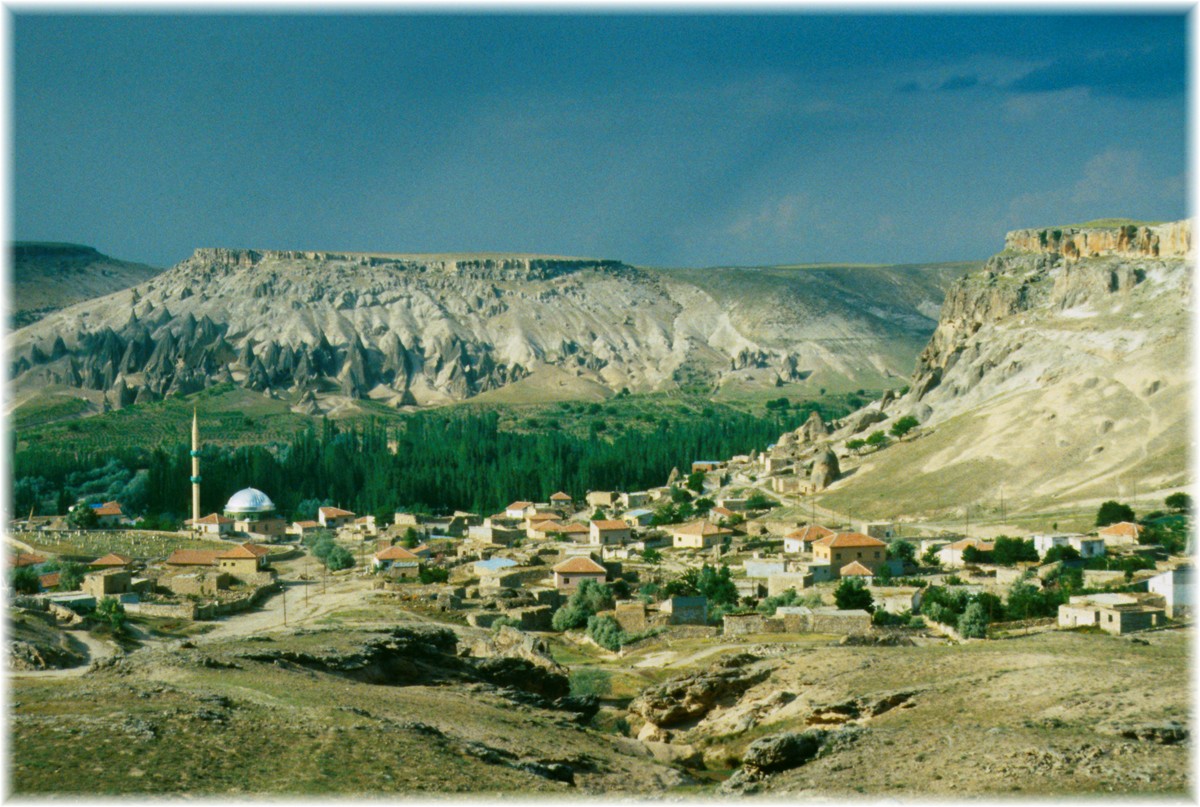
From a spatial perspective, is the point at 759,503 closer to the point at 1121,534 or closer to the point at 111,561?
the point at 1121,534

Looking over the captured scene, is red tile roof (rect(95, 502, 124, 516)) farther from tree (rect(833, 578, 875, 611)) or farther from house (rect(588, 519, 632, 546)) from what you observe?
tree (rect(833, 578, 875, 611))

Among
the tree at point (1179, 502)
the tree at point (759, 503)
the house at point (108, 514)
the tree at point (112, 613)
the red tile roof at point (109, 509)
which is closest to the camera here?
the tree at point (112, 613)

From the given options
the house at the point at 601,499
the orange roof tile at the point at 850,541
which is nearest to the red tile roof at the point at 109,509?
the house at the point at 601,499

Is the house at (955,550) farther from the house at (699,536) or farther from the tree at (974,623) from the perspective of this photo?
the tree at (974,623)

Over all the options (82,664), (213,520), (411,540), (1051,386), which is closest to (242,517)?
(213,520)

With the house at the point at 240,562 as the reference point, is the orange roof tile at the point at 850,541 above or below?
above

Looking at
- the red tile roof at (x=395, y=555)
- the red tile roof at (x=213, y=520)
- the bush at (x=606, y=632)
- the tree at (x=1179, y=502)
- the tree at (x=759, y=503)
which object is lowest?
the bush at (x=606, y=632)

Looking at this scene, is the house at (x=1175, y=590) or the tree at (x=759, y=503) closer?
the house at (x=1175, y=590)

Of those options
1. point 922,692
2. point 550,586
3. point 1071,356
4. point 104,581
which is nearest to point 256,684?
point 922,692
